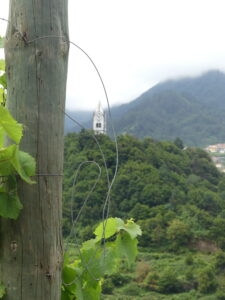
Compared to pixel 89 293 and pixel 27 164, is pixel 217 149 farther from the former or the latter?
pixel 27 164

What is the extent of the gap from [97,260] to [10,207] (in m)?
0.26

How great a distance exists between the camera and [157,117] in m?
63.8

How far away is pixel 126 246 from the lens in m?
0.86

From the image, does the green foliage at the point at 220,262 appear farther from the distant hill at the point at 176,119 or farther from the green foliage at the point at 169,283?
the distant hill at the point at 176,119

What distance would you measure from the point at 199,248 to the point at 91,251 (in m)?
18.8

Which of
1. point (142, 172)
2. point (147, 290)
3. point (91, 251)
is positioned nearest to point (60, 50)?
point (91, 251)

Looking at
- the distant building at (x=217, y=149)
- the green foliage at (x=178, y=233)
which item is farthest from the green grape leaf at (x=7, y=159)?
the distant building at (x=217, y=149)

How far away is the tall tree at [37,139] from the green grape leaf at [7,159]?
43 millimetres

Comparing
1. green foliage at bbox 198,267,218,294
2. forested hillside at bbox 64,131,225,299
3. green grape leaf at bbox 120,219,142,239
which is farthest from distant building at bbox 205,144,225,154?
green grape leaf at bbox 120,219,142,239

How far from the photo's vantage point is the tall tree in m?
0.68

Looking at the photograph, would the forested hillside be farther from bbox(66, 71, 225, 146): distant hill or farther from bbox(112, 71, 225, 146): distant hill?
bbox(112, 71, 225, 146): distant hill

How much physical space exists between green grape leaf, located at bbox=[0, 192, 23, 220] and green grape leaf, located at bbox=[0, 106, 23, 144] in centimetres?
11

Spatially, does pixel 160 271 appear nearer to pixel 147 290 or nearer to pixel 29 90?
pixel 147 290

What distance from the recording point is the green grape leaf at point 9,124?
24.0 inches
